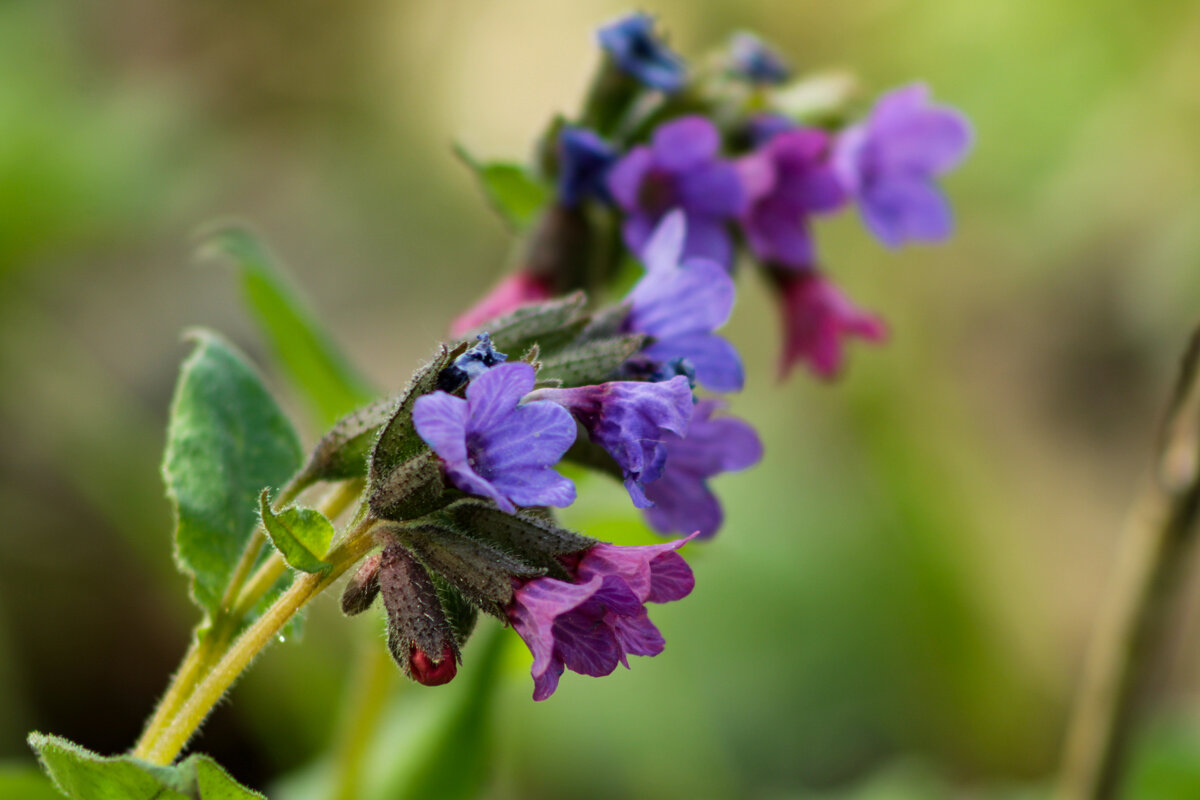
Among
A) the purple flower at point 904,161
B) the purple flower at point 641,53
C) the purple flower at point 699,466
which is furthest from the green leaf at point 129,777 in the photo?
the purple flower at point 904,161

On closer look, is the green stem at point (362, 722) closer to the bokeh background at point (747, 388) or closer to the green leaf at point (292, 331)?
the bokeh background at point (747, 388)

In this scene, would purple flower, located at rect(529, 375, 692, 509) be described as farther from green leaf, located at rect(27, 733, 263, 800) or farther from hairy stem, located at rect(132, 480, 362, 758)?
green leaf, located at rect(27, 733, 263, 800)

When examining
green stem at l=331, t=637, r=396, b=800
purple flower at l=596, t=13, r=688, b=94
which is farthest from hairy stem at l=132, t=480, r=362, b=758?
purple flower at l=596, t=13, r=688, b=94

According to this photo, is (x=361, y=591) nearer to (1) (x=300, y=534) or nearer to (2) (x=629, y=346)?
(1) (x=300, y=534)

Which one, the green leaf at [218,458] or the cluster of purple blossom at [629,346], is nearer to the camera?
the cluster of purple blossom at [629,346]

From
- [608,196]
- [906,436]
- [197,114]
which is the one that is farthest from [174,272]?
[608,196]

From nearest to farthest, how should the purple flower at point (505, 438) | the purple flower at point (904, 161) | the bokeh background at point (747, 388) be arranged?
the purple flower at point (505, 438), the purple flower at point (904, 161), the bokeh background at point (747, 388)

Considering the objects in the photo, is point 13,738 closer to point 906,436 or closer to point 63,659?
point 63,659
